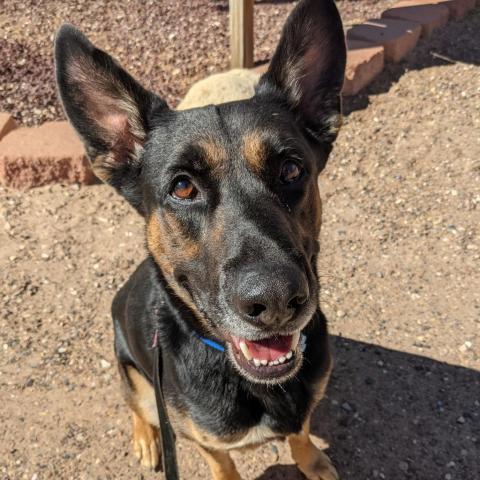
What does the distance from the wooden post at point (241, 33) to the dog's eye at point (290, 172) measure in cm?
399

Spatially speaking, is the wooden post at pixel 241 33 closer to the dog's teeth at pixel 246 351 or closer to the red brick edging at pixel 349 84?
the red brick edging at pixel 349 84

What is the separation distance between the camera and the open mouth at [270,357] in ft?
8.20

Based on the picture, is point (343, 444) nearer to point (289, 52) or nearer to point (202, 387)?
point (202, 387)

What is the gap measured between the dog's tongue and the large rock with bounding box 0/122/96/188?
3.33 m

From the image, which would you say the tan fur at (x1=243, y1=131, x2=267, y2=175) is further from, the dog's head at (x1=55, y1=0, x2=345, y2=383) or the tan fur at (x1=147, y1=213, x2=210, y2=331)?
the tan fur at (x1=147, y1=213, x2=210, y2=331)

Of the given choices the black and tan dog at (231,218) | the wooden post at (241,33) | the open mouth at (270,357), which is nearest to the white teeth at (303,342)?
the black and tan dog at (231,218)

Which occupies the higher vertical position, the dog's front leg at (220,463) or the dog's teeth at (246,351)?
the dog's teeth at (246,351)

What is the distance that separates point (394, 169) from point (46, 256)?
3.47 meters

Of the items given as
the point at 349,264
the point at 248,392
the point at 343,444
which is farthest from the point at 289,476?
the point at 349,264

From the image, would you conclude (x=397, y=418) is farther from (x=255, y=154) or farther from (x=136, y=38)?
(x=136, y=38)

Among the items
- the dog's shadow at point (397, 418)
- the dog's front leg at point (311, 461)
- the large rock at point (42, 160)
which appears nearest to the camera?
the dog's front leg at point (311, 461)

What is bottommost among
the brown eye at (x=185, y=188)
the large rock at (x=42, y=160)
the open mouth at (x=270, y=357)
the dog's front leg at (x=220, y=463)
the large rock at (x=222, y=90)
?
the dog's front leg at (x=220, y=463)

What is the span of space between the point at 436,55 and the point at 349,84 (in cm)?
156

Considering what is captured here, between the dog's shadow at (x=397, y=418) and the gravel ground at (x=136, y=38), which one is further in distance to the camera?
the gravel ground at (x=136, y=38)
